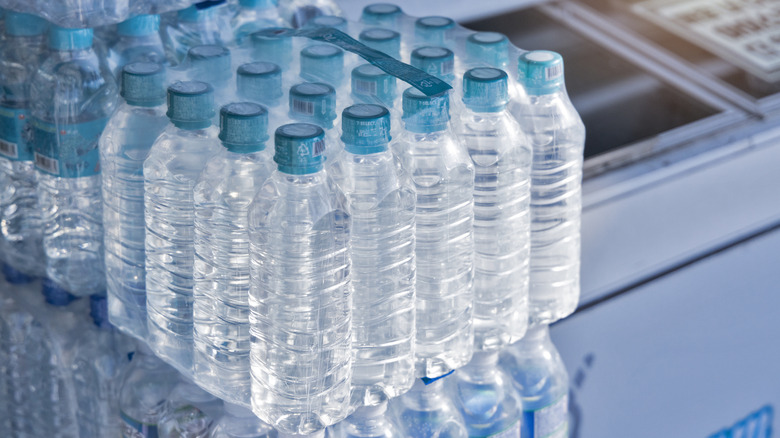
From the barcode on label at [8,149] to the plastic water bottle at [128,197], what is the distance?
0.28 m

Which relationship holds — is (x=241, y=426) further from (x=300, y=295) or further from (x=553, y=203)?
(x=553, y=203)

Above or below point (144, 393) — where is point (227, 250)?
above

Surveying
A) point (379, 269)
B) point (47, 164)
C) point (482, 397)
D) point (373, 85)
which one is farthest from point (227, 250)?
point (482, 397)

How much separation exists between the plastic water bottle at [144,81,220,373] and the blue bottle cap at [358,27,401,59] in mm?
332

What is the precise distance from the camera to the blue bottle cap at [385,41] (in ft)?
5.54

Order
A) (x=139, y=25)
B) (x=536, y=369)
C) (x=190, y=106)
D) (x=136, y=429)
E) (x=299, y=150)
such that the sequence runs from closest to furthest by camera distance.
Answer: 1. (x=299, y=150)
2. (x=190, y=106)
3. (x=136, y=429)
4. (x=139, y=25)
5. (x=536, y=369)

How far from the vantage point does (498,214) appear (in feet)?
5.44

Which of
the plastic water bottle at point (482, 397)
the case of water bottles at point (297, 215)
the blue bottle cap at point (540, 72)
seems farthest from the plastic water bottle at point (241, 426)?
the blue bottle cap at point (540, 72)

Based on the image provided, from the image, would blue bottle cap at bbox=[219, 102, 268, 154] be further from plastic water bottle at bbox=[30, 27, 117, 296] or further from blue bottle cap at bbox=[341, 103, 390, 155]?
plastic water bottle at bbox=[30, 27, 117, 296]

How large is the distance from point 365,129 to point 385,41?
1.17ft

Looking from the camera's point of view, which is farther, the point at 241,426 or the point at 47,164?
the point at 47,164

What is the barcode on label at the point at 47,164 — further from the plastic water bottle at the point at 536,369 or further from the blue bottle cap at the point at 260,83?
the plastic water bottle at the point at 536,369

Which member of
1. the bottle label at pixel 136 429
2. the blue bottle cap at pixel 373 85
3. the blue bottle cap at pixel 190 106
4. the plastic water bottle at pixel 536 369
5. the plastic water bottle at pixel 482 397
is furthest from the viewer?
the plastic water bottle at pixel 536 369

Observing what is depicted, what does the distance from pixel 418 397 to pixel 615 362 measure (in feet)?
2.49
